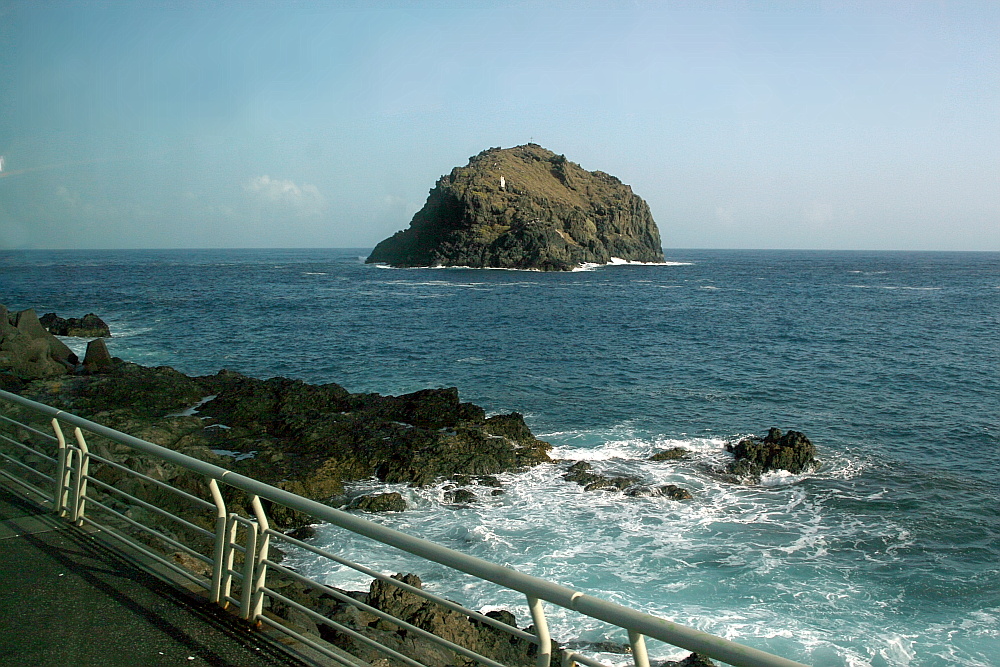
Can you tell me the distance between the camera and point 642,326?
48219 mm

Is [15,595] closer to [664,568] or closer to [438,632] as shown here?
[438,632]

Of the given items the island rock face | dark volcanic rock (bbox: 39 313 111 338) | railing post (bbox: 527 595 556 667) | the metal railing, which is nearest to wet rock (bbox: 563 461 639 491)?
the metal railing

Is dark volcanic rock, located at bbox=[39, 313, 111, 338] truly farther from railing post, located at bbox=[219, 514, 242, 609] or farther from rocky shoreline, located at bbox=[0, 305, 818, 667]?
railing post, located at bbox=[219, 514, 242, 609]

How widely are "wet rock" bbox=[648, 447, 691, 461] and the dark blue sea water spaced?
44 centimetres

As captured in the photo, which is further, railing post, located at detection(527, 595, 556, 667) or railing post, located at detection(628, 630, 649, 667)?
railing post, located at detection(527, 595, 556, 667)

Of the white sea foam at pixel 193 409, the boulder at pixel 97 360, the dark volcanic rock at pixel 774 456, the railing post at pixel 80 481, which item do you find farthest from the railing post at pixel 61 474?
the boulder at pixel 97 360

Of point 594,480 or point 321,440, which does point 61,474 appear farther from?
point 594,480

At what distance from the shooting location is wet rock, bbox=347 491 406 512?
14453mm

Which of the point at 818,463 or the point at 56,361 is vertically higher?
the point at 56,361

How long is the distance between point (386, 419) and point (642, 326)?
30.5 metres

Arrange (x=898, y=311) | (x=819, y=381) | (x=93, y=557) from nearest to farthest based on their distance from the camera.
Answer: (x=93, y=557) < (x=819, y=381) < (x=898, y=311)

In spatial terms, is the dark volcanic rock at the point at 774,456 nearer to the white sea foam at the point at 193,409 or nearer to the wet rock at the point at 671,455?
the wet rock at the point at 671,455

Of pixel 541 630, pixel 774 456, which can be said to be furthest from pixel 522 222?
pixel 541 630

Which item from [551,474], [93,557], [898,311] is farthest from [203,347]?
[898,311]
